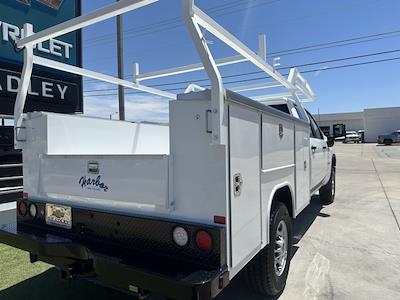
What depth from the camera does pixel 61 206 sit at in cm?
327

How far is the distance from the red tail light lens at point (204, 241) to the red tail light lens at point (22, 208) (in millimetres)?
2006

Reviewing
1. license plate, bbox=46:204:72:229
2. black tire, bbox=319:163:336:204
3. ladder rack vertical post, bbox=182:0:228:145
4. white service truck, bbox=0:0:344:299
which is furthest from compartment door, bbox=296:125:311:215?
black tire, bbox=319:163:336:204

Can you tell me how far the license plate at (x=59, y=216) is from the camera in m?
3.22

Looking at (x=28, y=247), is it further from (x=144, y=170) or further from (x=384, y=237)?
(x=384, y=237)

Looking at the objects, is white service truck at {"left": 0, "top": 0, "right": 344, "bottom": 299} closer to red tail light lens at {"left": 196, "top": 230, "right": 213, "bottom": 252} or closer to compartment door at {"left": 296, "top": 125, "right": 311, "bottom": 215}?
red tail light lens at {"left": 196, "top": 230, "right": 213, "bottom": 252}

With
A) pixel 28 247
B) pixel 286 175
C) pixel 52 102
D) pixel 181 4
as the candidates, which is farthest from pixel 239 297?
pixel 52 102

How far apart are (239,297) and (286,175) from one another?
1.31m

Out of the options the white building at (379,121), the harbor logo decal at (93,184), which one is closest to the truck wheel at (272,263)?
the harbor logo decal at (93,184)

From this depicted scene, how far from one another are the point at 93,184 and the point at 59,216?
531mm

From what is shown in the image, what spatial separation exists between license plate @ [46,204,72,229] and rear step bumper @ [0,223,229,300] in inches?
5.8

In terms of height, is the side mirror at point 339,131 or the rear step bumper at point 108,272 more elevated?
the side mirror at point 339,131

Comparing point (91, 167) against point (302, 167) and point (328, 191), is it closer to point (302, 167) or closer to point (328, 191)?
point (302, 167)

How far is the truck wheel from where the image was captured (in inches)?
129

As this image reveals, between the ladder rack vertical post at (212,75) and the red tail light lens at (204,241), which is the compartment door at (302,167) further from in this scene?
the ladder rack vertical post at (212,75)
